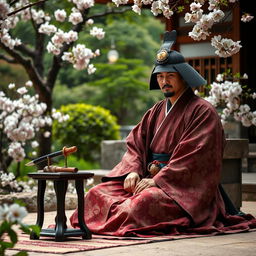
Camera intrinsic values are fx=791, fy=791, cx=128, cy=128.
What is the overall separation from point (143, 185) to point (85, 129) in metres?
10.5

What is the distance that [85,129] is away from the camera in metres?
17.2

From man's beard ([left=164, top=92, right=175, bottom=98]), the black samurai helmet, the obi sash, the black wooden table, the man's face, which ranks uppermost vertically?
the black samurai helmet

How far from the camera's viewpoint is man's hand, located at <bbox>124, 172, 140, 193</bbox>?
6891 millimetres

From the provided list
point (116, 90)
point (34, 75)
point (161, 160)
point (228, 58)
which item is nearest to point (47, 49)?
point (34, 75)

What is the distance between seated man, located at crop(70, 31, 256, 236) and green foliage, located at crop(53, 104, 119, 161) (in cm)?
991

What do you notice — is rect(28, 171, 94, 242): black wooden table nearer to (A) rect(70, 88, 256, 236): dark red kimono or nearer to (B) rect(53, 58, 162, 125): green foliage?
(A) rect(70, 88, 256, 236): dark red kimono

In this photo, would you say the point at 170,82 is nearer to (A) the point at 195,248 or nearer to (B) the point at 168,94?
(B) the point at 168,94

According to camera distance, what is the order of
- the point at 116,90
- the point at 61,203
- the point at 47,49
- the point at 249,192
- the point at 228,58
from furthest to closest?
1. the point at 116,90
2. the point at 228,58
3. the point at 47,49
4. the point at 249,192
5. the point at 61,203

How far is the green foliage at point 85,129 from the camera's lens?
17.2m

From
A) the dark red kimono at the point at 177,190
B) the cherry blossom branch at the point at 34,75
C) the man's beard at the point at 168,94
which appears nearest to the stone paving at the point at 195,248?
the dark red kimono at the point at 177,190

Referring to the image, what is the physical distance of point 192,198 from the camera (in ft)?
22.1

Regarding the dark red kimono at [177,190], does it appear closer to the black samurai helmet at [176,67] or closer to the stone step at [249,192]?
the black samurai helmet at [176,67]

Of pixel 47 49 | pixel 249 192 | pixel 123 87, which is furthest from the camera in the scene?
pixel 123 87

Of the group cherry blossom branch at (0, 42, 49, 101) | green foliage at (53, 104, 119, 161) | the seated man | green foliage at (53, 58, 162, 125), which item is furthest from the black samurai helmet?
green foliage at (53, 58, 162, 125)
